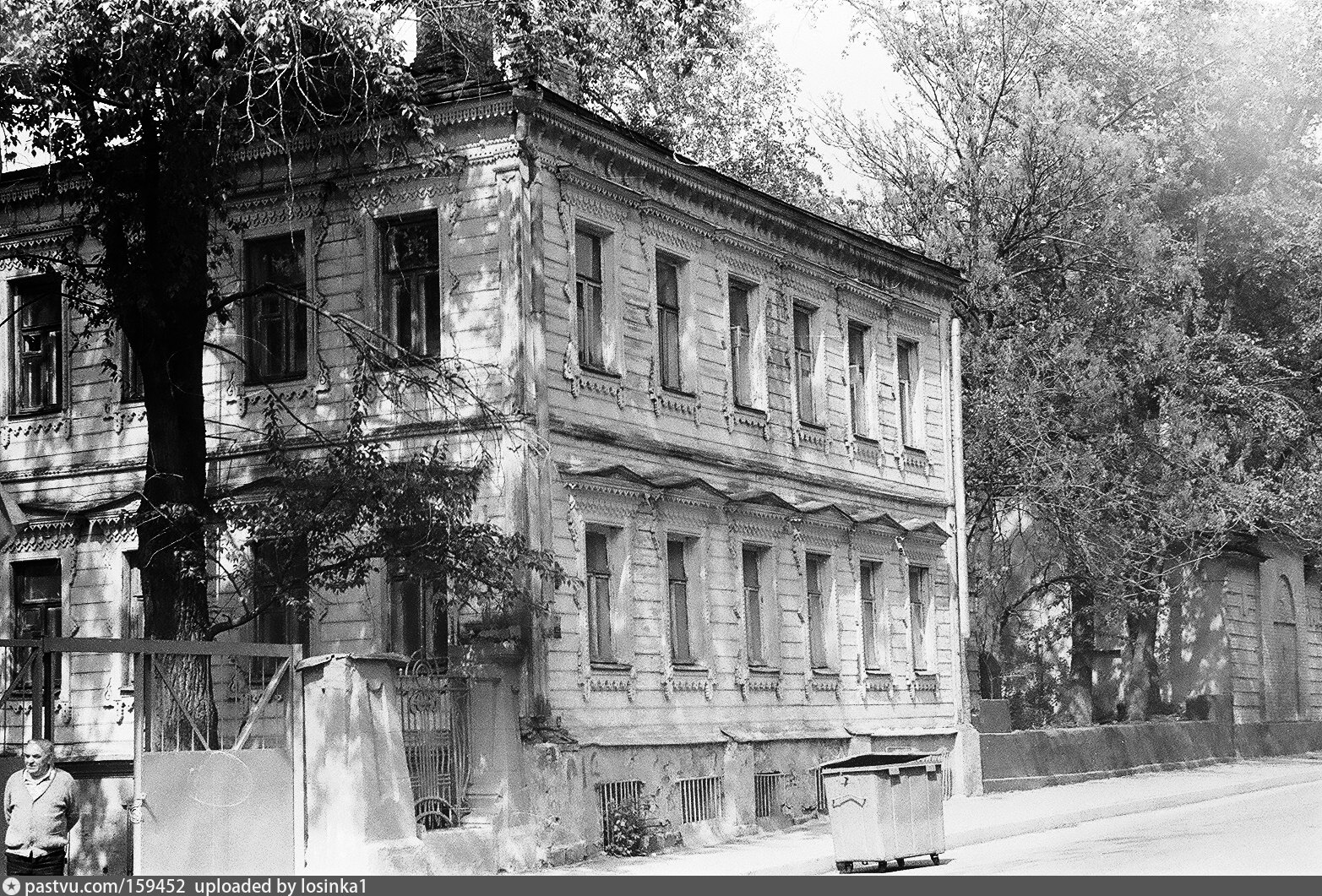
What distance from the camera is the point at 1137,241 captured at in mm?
37688

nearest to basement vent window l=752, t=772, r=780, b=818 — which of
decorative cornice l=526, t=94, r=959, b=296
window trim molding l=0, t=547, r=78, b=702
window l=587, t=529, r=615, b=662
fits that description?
window l=587, t=529, r=615, b=662

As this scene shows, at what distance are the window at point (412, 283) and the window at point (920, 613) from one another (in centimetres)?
1234

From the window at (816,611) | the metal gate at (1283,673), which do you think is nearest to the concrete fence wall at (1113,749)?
the metal gate at (1283,673)

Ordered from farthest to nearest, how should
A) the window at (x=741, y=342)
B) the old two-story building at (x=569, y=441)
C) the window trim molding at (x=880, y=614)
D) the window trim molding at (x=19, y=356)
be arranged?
the window trim molding at (x=880, y=614) → the window at (x=741, y=342) → the window trim molding at (x=19, y=356) → the old two-story building at (x=569, y=441)

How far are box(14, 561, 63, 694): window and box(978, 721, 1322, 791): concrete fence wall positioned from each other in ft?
52.2

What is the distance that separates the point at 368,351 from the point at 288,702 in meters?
6.10

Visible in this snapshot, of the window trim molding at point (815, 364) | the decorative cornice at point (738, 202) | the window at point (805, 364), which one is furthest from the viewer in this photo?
the window trim molding at point (815, 364)

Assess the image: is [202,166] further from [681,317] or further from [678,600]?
[678,600]

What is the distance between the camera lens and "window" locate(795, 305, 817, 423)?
101 feet

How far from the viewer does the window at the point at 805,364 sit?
30.7m

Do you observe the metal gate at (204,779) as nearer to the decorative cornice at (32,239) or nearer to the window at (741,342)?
the decorative cornice at (32,239)

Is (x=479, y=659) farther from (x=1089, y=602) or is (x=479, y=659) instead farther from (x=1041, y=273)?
(x=1089, y=602)

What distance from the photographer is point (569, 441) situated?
24203mm

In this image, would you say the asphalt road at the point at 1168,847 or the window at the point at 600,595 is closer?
the asphalt road at the point at 1168,847
